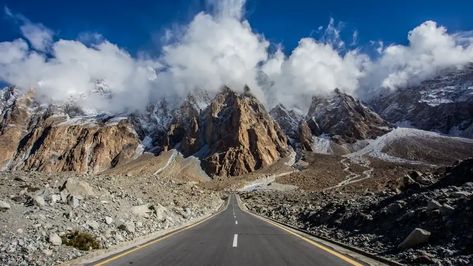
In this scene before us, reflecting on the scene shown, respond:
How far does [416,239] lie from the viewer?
14.6 m

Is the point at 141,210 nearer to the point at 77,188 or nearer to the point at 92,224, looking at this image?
the point at 77,188

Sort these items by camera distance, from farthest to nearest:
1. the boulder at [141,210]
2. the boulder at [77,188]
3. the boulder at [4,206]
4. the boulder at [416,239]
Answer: the boulder at [141,210] < the boulder at [77,188] < the boulder at [4,206] < the boulder at [416,239]

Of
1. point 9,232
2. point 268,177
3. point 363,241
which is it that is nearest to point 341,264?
point 363,241

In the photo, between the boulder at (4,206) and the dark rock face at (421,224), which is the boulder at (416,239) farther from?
the boulder at (4,206)

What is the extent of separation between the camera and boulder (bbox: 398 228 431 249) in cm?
1446

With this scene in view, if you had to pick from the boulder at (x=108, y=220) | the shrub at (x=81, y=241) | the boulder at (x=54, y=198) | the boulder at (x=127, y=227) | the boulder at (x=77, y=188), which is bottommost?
the shrub at (x=81, y=241)

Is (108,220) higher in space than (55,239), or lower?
higher

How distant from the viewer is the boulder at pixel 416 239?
14461 mm

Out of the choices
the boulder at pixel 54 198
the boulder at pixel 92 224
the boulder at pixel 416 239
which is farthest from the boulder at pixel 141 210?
the boulder at pixel 416 239

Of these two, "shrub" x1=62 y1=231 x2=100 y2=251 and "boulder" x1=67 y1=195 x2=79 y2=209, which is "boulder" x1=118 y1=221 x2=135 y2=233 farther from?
"shrub" x1=62 y1=231 x2=100 y2=251

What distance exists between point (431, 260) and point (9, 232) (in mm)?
12515

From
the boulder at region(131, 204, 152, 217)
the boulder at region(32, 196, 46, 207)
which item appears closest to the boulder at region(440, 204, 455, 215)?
the boulder at region(32, 196, 46, 207)

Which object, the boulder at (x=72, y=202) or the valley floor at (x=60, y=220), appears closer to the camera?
the valley floor at (x=60, y=220)

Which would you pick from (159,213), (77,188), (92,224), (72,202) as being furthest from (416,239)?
(159,213)
